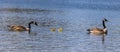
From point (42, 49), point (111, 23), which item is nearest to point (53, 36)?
point (42, 49)

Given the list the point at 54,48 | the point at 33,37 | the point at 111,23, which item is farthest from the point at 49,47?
the point at 111,23

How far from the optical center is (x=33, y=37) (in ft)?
112

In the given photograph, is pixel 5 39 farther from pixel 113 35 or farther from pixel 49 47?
pixel 113 35

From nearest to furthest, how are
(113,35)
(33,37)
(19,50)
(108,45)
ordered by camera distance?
1. (19,50)
2. (108,45)
3. (33,37)
4. (113,35)

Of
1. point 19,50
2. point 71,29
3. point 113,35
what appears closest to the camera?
point 19,50

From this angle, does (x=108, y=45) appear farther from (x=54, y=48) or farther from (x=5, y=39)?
(x=5, y=39)

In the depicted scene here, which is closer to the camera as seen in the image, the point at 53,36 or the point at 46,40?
the point at 46,40

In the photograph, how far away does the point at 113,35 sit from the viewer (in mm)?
36781

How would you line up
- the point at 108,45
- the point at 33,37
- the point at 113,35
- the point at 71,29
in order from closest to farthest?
the point at 108,45
the point at 33,37
the point at 113,35
the point at 71,29

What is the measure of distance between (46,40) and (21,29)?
6.50 m

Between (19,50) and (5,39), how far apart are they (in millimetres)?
4755

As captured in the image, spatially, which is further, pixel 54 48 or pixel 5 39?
Answer: pixel 5 39

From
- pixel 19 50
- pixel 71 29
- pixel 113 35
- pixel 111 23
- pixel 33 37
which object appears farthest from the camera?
pixel 111 23

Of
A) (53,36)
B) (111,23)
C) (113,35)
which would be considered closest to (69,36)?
(53,36)
